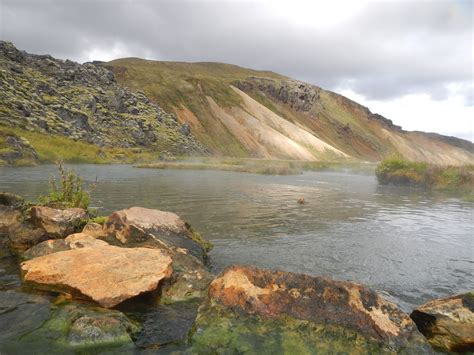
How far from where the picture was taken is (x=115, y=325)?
21.9 ft

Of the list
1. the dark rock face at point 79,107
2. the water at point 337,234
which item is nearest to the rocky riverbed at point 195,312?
the water at point 337,234

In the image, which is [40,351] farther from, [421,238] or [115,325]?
[421,238]

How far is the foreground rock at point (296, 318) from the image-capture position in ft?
21.2

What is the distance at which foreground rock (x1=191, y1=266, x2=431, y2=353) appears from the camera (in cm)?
646

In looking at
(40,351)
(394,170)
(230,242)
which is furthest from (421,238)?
(394,170)

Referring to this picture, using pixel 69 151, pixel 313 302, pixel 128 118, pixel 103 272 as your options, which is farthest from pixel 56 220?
pixel 128 118

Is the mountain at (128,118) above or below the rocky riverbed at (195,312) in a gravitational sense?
above

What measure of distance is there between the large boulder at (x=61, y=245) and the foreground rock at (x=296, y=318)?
14.4ft

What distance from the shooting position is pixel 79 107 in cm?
9856

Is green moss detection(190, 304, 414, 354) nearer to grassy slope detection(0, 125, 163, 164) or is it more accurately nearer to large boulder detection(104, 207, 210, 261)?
large boulder detection(104, 207, 210, 261)

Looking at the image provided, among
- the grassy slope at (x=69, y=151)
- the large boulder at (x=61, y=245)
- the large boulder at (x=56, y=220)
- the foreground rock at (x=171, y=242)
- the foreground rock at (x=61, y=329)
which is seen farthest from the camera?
the grassy slope at (x=69, y=151)

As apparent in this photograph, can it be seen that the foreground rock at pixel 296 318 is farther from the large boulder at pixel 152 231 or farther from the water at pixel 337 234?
the large boulder at pixel 152 231

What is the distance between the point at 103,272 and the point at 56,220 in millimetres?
4698

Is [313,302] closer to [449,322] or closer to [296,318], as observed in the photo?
[296,318]
